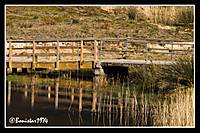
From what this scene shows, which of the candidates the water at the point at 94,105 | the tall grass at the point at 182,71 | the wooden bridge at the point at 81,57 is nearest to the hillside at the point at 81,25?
the wooden bridge at the point at 81,57

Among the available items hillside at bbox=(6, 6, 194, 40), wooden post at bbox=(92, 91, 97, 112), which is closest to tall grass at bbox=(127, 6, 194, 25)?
hillside at bbox=(6, 6, 194, 40)

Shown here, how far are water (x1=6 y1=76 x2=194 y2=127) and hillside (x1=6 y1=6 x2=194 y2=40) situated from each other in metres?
3.91

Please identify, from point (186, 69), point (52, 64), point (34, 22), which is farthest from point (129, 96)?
point (34, 22)

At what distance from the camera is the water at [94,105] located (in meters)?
11.3

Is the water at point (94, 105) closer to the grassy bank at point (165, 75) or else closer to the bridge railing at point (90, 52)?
the grassy bank at point (165, 75)

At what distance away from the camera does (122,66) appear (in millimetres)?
16594

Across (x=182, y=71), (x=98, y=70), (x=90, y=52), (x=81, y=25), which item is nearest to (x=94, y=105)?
(x=182, y=71)

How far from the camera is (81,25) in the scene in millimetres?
21141

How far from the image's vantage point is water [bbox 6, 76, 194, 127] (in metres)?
11.3

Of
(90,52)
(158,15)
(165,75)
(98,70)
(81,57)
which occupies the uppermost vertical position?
(158,15)

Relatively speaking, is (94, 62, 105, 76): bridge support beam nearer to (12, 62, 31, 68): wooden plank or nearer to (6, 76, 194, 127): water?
(6, 76, 194, 127): water

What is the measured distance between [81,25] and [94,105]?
8.66 meters

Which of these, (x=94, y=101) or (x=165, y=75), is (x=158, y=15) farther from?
(x=94, y=101)

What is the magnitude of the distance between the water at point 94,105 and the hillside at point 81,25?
391cm
